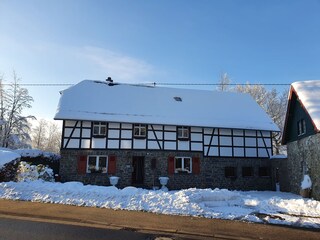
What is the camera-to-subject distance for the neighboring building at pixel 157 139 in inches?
801

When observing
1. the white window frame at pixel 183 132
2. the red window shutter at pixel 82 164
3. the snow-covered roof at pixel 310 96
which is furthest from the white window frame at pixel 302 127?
the red window shutter at pixel 82 164

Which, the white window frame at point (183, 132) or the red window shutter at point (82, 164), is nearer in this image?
the red window shutter at point (82, 164)

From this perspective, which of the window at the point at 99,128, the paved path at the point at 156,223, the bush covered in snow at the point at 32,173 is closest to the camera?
the paved path at the point at 156,223

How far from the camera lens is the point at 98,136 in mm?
20609

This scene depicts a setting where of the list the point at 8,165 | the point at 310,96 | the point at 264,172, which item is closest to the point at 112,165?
the point at 8,165

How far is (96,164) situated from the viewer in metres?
20.4

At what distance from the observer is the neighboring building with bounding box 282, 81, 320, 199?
15.8m

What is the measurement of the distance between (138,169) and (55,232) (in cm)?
1437

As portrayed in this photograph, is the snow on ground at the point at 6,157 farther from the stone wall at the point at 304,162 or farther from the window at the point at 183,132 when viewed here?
the stone wall at the point at 304,162

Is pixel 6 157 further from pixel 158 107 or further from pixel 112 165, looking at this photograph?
pixel 158 107

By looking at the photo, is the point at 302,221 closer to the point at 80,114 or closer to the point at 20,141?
the point at 80,114

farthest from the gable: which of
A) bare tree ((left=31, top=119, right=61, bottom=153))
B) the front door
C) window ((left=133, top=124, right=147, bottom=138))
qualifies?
bare tree ((left=31, top=119, right=61, bottom=153))

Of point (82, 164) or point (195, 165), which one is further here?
point (195, 165)

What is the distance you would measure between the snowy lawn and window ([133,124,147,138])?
27.1 feet
